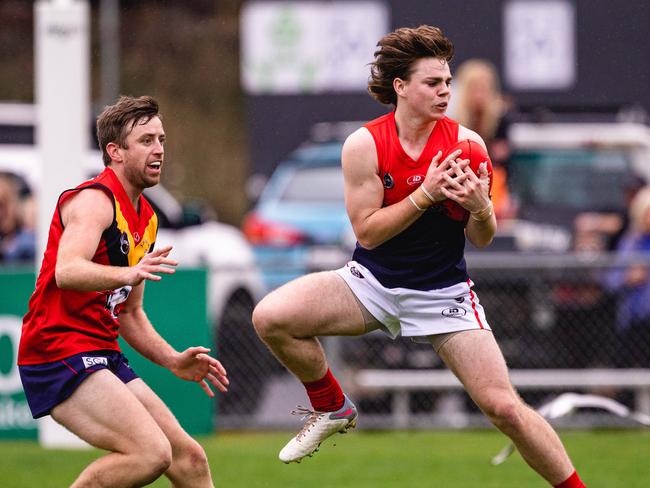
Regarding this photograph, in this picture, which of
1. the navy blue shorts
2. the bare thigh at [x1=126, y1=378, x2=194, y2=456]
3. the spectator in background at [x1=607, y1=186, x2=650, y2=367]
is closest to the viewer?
the navy blue shorts

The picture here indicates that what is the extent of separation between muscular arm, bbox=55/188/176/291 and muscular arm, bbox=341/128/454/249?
3.26ft

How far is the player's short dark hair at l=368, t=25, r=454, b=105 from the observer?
6320 millimetres

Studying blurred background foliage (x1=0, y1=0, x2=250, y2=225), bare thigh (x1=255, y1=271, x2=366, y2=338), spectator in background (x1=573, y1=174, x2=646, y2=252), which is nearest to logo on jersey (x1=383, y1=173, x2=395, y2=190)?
bare thigh (x1=255, y1=271, x2=366, y2=338)

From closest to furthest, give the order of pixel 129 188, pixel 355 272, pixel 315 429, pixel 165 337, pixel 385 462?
pixel 129 188
pixel 355 272
pixel 315 429
pixel 385 462
pixel 165 337

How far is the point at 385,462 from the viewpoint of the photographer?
9.74 m

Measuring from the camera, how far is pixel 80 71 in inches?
429

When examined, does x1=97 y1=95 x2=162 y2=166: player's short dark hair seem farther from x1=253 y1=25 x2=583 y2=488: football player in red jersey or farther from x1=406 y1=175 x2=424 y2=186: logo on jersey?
x1=406 y1=175 x2=424 y2=186: logo on jersey

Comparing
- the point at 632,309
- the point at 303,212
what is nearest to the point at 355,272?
the point at 632,309

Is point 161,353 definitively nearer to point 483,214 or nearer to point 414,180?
point 414,180

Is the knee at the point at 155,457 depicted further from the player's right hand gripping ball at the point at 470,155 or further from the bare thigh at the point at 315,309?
the player's right hand gripping ball at the point at 470,155

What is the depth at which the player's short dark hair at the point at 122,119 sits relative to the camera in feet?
19.7

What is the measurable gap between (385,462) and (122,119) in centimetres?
444

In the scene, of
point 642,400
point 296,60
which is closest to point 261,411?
point 642,400

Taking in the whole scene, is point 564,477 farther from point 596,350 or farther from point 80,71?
point 80,71
